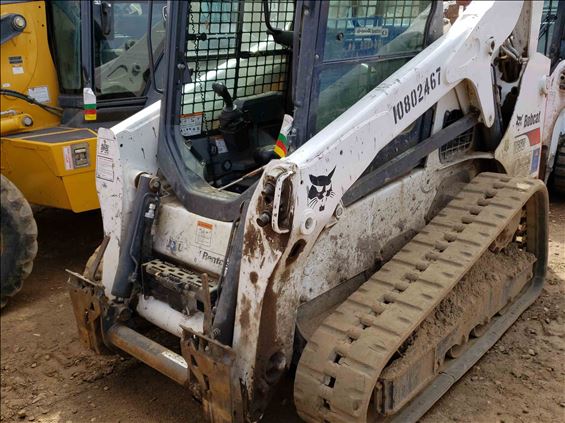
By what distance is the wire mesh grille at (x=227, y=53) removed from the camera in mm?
3270

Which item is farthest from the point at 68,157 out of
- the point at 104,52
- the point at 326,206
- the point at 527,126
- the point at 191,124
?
the point at 527,126

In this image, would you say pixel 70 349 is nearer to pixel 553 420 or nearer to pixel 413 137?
pixel 413 137

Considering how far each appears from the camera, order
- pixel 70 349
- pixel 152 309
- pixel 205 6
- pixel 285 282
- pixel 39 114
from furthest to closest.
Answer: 1. pixel 39 114
2. pixel 70 349
3. pixel 205 6
4. pixel 152 309
5. pixel 285 282

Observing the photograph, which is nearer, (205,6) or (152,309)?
(152,309)

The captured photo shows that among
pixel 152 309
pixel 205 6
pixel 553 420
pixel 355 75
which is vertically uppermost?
pixel 205 6

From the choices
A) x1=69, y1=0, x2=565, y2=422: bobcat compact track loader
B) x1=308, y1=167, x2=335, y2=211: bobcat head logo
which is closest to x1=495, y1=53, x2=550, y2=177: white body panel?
x1=69, y1=0, x2=565, y2=422: bobcat compact track loader

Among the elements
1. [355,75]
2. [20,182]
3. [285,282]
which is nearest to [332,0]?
[355,75]

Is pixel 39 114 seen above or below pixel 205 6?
below

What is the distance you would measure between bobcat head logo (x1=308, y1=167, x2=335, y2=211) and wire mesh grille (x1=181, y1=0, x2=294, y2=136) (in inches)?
44.5

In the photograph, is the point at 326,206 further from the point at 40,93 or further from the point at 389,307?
the point at 40,93

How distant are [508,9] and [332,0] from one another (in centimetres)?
118

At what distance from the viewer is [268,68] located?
3.54 m

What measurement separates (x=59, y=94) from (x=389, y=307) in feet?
11.8

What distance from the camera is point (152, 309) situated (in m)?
3.03
